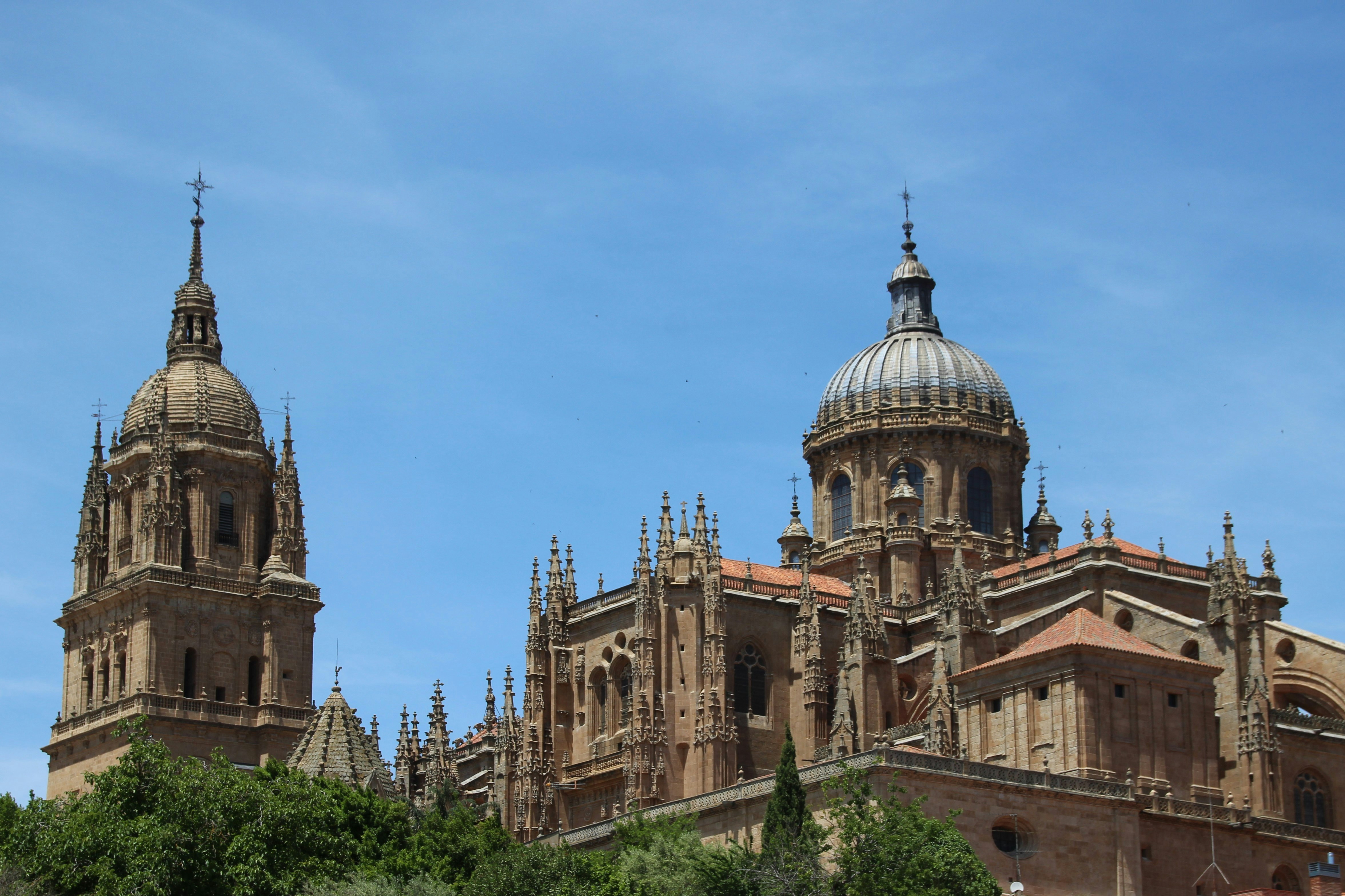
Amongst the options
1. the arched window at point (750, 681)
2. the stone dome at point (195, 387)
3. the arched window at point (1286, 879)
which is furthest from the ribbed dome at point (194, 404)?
the arched window at point (1286, 879)

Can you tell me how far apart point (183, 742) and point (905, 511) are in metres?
30.9

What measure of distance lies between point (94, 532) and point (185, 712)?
1082 cm

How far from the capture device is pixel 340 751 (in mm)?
81375

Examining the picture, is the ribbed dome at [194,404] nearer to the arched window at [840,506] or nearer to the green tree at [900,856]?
the arched window at [840,506]

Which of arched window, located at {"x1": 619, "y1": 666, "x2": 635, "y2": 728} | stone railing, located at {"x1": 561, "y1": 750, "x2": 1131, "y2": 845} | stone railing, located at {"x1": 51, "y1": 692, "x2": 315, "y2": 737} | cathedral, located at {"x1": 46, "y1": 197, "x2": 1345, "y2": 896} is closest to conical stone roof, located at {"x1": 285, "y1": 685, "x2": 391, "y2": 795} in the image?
cathedral, located at {"x1": 46, "y1": 197, "x2": 1345, "y2": 896}

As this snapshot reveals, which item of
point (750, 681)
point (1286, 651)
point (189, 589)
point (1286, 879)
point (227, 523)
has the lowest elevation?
point (1286, 879)

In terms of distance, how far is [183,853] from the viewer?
6044 cm

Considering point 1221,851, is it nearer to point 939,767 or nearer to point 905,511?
point 939,767

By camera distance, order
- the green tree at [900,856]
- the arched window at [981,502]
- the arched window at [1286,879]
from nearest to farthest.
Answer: the green tree at [900,856] < the arched window at [1286,879] < the arched window at [981,502]

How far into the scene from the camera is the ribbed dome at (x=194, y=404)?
99.8 metres

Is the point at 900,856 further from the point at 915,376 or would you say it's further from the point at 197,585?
the point at 197,585

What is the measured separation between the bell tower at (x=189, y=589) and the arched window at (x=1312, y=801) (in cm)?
4285

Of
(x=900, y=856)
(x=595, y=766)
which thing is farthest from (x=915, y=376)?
(x=900, y=856)

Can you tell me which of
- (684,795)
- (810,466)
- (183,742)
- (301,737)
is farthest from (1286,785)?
(183,742)
